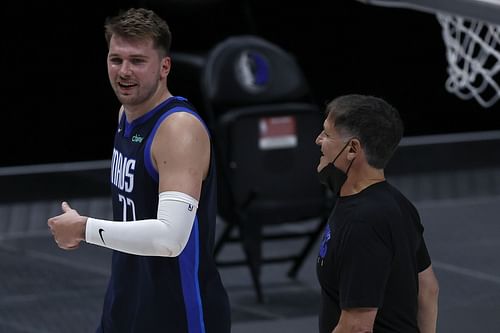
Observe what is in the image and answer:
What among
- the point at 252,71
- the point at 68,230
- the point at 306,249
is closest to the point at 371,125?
the point at 68,230

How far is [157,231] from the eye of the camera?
2.84m

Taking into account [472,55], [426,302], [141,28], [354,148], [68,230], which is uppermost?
[141,28]

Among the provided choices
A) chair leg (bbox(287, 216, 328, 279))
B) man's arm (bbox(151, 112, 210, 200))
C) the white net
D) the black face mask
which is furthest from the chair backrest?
the black face mask

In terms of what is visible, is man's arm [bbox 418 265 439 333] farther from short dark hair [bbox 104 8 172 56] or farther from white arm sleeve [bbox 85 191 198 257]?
short dark hair [bbox 104 8 172 56]

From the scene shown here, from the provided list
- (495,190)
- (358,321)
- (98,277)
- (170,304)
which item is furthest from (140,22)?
(495,190)

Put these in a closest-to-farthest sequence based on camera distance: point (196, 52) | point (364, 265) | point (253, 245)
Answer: point (364, 265) → point (253, 245) → point (196, 52)

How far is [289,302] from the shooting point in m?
5.62

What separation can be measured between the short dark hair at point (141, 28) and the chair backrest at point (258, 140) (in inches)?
99.4

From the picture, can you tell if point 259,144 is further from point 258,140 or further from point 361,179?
point 361,179

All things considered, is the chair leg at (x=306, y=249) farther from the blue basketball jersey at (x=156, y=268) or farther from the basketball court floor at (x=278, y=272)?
the blue basketball jersey at (x=156, y=268)

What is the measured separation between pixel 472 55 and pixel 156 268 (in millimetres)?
3780

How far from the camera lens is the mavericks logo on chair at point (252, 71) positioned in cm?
576

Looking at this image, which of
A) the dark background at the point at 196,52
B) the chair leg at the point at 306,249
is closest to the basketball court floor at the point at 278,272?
the chair leg at the point at 306,249

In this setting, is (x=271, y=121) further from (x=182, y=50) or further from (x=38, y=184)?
(x=38, y=184)
